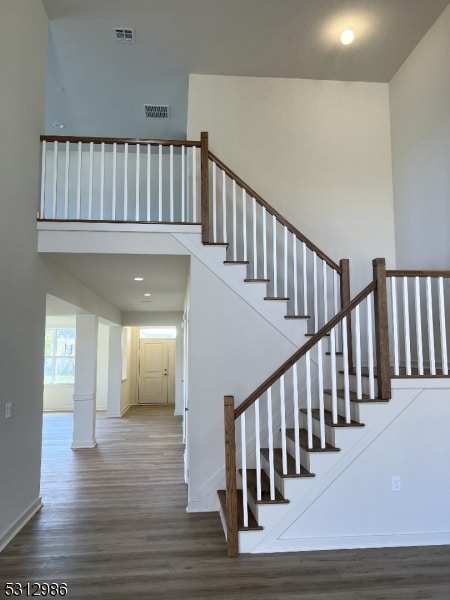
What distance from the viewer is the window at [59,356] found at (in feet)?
38.8

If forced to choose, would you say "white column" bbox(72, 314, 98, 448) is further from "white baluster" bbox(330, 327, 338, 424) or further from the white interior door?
the white interior door

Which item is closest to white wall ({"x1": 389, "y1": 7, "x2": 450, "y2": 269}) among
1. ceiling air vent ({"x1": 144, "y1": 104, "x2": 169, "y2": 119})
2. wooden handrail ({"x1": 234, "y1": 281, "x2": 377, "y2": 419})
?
wooden handrail ({"x1": 234, "y1": 281, "x2": 377, "y2": 419})

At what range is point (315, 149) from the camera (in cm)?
564

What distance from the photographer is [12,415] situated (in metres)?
3.56

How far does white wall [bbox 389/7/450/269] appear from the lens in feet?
15.0

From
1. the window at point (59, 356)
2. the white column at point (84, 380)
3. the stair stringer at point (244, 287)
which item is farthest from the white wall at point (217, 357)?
the window at point (59, 356)

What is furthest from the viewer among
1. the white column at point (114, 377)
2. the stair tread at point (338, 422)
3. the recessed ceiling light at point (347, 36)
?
the white column at point (114, 377)

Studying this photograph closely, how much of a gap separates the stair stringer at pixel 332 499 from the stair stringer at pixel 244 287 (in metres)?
1.19

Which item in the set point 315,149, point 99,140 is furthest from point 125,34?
point 315,149

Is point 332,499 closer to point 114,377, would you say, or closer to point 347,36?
point 347,36

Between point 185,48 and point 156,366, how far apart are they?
9905mm

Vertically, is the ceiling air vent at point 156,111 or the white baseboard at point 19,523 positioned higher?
the ceiling air vent at point 156,111

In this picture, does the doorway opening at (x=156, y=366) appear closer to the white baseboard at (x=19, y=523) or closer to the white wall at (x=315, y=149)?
the white wall at (x=315, y=149)

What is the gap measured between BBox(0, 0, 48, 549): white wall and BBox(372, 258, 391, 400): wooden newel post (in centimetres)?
298
